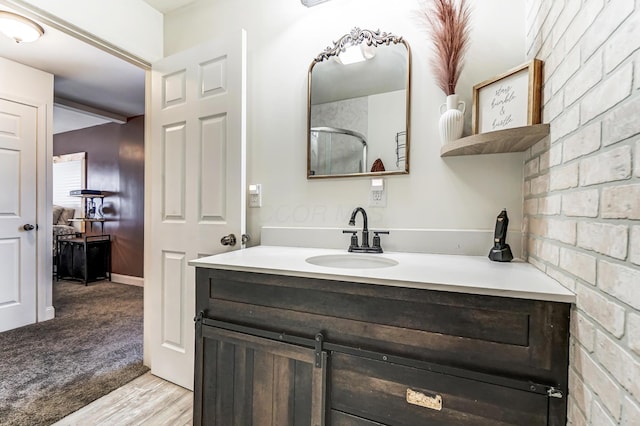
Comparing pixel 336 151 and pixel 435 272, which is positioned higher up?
pixel 336 151

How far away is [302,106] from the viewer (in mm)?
1674

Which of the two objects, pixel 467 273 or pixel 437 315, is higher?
pixel 467 273

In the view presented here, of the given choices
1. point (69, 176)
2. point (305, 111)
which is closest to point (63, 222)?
point (69, 176)

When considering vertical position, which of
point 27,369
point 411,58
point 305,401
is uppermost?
point 411,58

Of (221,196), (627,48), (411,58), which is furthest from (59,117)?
(627,48)

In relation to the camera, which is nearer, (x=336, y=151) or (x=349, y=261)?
(x=349, y=261)

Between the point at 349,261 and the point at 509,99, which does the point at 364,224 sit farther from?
the point at 509,99

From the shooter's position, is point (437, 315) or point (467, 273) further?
point (467, 273)

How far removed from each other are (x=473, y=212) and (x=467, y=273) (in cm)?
48

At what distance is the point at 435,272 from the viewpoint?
96cm

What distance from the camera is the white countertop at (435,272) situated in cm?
78

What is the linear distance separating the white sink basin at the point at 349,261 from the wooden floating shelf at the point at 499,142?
1.85ft

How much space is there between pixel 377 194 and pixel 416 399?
0.91 m

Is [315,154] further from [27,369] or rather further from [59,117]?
[59,117]
